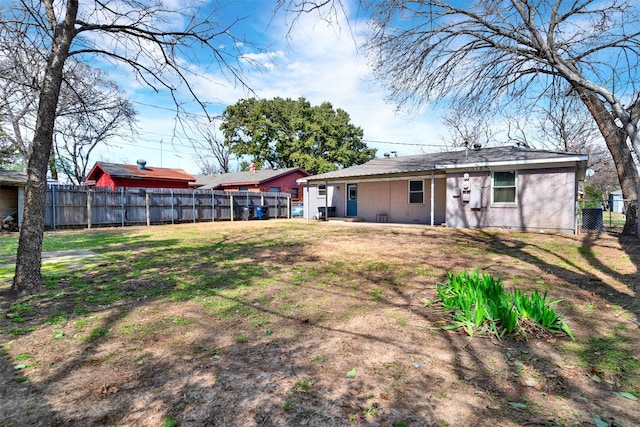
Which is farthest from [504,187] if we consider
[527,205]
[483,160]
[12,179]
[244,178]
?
[244,178]

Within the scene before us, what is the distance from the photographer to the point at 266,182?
1141 inches

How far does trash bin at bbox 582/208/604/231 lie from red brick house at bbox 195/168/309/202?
1995 cm

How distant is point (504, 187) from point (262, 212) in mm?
14366

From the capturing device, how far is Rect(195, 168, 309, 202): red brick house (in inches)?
1142

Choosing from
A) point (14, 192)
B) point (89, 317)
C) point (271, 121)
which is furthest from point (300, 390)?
point (271, 121)

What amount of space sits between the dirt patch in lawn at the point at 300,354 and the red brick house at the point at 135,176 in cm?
1970

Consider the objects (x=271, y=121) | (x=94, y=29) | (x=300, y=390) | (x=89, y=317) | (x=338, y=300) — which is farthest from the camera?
(x=271, y=121)

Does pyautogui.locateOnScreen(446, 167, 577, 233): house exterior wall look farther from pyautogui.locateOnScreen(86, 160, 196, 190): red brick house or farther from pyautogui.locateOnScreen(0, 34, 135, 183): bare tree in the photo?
pyautogui.locateOnScreen(86, 160, 196, 190): red brick house

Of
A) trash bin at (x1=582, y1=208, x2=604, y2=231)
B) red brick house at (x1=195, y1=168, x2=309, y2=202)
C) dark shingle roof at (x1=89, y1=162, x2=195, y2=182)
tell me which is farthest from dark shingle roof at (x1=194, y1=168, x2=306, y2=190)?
trash bin at (x1=582, y1=208, x2=604, y2=231)

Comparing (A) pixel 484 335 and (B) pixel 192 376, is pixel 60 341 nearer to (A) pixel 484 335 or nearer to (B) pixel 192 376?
(B) pixel 192 376

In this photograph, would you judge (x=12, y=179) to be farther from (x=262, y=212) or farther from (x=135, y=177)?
(x=262, y=212)

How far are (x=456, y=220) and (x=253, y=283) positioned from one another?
10390mm

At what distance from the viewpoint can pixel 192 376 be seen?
2514mm

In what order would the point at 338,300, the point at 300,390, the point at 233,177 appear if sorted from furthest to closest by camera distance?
1. the point at 233,177
2. the point at 338,300
3. the point at 300,390
